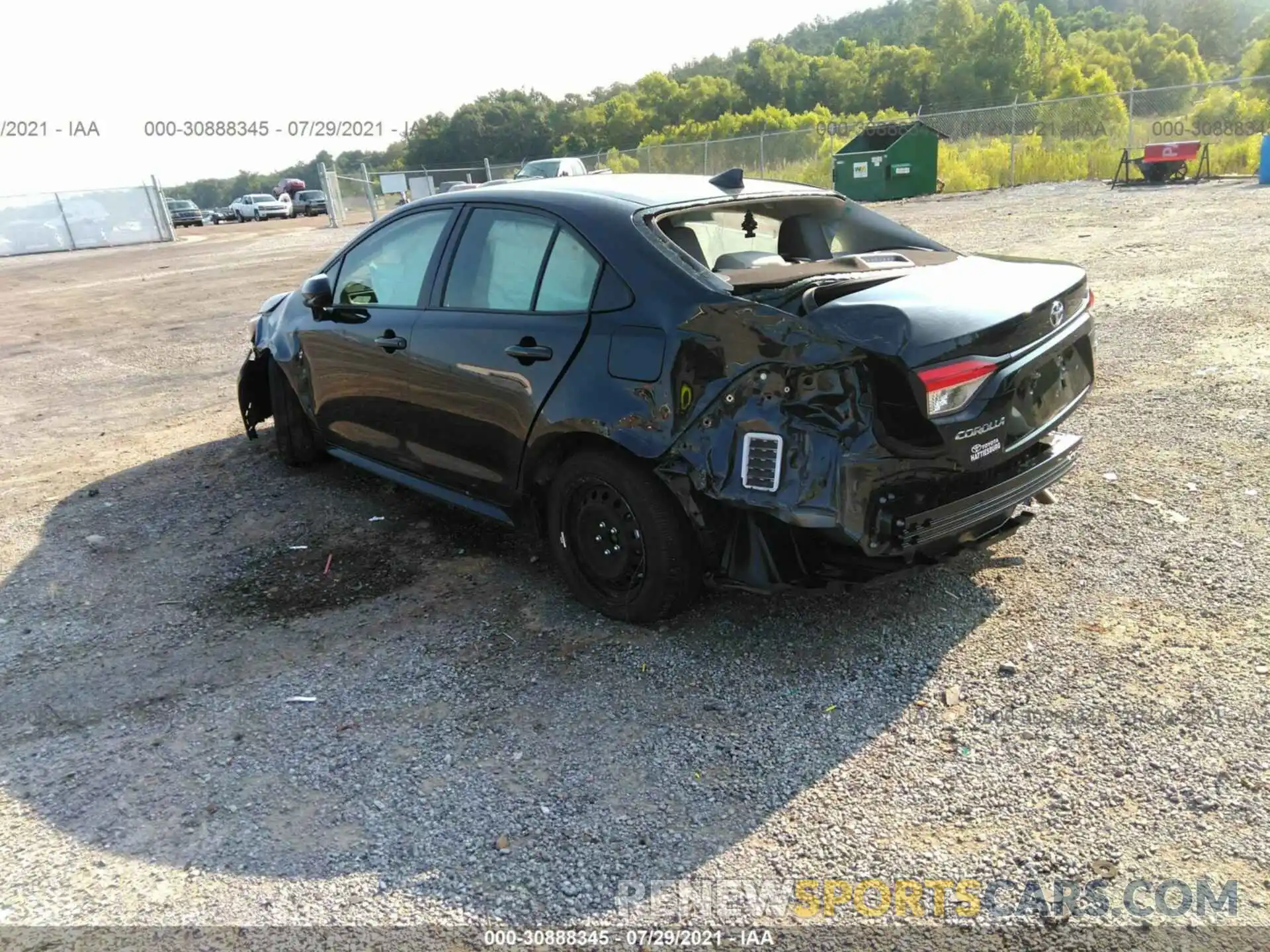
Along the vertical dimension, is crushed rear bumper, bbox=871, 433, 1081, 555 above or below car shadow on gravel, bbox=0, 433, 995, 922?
above

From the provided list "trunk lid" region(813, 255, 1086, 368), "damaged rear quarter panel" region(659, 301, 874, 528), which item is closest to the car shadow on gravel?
"damaged rear quarter panel" region(659, 301, 874, 528)

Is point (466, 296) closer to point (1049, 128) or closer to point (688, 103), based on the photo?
point (1049, 128)

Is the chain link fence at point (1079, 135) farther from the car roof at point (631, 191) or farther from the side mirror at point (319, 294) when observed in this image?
the car roof at point (631, 191)

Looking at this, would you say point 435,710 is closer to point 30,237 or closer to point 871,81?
point 30,237

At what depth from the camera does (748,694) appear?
10.1ft

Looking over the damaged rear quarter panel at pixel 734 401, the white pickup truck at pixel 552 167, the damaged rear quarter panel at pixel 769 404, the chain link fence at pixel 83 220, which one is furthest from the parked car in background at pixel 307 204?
the damaged rear quarter panel at pixel 769 404

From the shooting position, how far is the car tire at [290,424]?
5465 millimetres

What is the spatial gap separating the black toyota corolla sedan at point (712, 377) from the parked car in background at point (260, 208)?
4970 centimetres

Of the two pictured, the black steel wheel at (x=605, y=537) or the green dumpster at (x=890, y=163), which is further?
the green dumpster at (x=890, y=163)

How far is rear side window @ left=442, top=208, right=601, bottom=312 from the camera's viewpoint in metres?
→ 3.52

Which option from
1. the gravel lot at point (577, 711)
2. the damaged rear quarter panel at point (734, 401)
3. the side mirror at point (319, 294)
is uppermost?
the side mirror at point (319, 294)

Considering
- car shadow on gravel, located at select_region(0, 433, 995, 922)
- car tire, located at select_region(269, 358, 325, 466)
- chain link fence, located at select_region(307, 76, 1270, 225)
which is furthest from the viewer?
chain link fence, located at select_region(307, 76, 1270, 225)

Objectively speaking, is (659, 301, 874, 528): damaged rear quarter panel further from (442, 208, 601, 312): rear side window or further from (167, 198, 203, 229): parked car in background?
(167, 198, 203, 229): parked car in background

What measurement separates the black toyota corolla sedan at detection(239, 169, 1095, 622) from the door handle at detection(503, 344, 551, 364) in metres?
0.01
